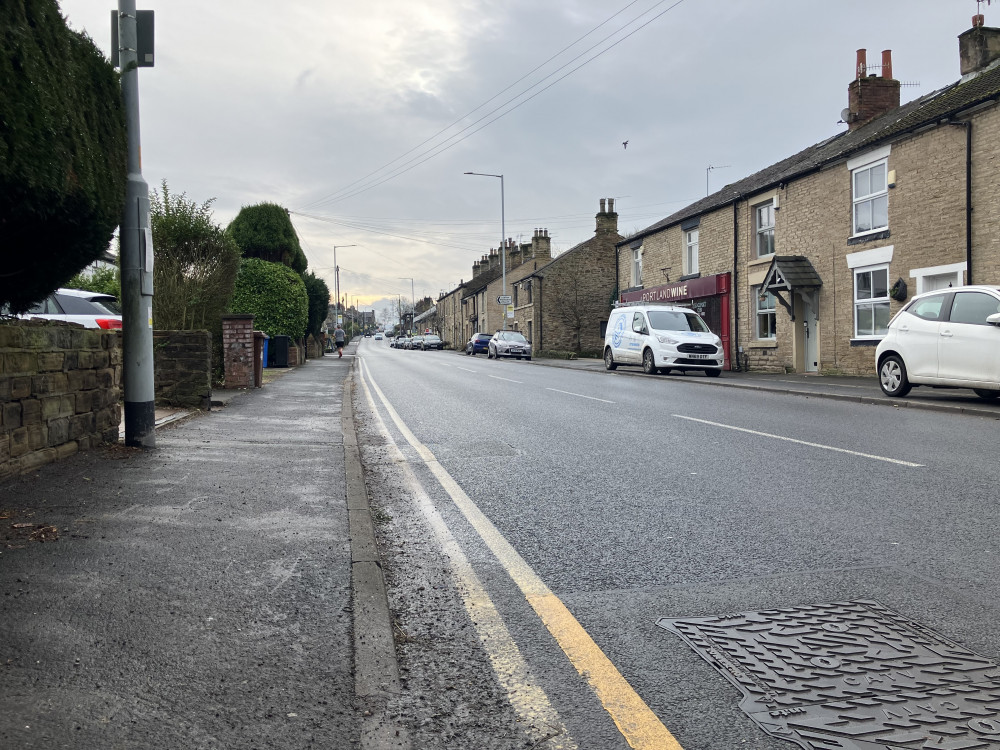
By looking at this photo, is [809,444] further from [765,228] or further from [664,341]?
[765,228]

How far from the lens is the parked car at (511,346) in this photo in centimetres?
4010

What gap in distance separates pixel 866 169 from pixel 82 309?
59.7ft

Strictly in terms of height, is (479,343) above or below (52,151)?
below

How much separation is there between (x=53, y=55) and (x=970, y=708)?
5999 mm

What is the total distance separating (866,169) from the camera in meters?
20.0

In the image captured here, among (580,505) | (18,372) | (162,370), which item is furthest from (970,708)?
(162,370)

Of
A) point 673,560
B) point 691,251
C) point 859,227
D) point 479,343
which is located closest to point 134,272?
point 673,560

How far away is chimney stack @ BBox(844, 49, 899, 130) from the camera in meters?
23.5

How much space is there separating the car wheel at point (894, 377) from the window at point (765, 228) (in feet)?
39.0

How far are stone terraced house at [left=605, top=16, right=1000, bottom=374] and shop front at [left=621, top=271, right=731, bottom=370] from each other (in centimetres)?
7

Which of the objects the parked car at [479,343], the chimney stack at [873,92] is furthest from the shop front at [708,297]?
the parked car at [479,343]

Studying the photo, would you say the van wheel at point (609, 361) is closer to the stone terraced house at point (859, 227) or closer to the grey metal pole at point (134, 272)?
the stone terraced house at point (859, 227)

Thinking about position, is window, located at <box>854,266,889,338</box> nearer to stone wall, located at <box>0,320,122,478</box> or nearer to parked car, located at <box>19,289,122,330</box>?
parked car, located at <box>19,289,122,330</box>

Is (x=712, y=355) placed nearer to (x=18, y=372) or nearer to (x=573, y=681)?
(x=18, y=372)
